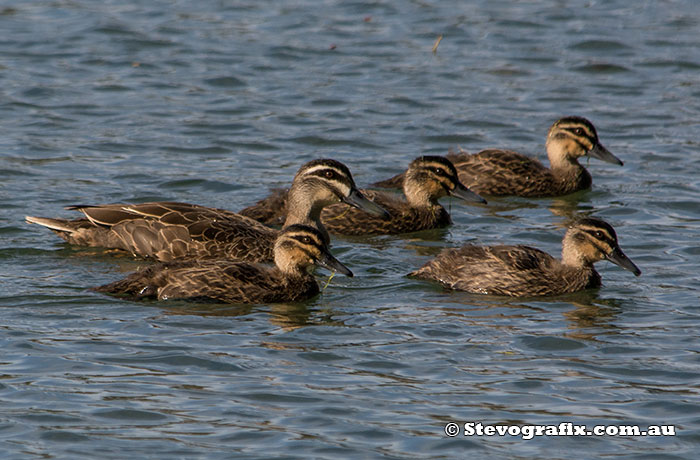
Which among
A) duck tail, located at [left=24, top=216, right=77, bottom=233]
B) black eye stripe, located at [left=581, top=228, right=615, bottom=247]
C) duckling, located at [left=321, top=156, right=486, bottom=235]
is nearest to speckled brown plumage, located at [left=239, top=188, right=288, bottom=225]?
duckling, located at [left=321, top=156, right=486, bottom=235]

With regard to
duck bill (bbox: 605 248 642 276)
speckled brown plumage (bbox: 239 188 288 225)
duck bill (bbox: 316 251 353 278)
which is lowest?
speckled brown plumage (bbox: 239 188 288 225)

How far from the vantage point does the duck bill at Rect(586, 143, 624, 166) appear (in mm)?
15484

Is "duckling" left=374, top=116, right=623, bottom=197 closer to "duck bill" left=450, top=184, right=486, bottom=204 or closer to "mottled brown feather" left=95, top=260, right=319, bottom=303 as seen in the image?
"duck bill" left=450, top=184, right=486, bottom=204

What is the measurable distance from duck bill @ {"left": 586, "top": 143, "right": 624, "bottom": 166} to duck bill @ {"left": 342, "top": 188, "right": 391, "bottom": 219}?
11.7 feet

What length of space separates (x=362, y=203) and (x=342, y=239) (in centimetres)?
65

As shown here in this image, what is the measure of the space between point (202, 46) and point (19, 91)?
11.5ft

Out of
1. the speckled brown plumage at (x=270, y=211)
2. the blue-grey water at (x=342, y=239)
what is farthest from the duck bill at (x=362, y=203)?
the speckled brown plumage at (x=270, y=211)

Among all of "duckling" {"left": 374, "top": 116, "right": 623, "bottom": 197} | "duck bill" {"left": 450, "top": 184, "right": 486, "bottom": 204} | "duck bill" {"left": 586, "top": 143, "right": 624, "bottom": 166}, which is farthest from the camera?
"duck bill" {"left": 586, "top": 143, "right": 624, "bottom": 166}

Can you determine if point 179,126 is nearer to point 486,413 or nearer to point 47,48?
point 47,48

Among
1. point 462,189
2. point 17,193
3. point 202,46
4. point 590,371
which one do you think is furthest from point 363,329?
point 202,46

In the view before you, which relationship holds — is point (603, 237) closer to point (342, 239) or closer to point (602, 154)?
point (342, 239)

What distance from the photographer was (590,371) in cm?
942

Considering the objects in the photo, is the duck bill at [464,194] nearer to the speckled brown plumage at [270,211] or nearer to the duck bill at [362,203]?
the duck bill at [362,203]

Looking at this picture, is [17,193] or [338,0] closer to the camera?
[17,193]
